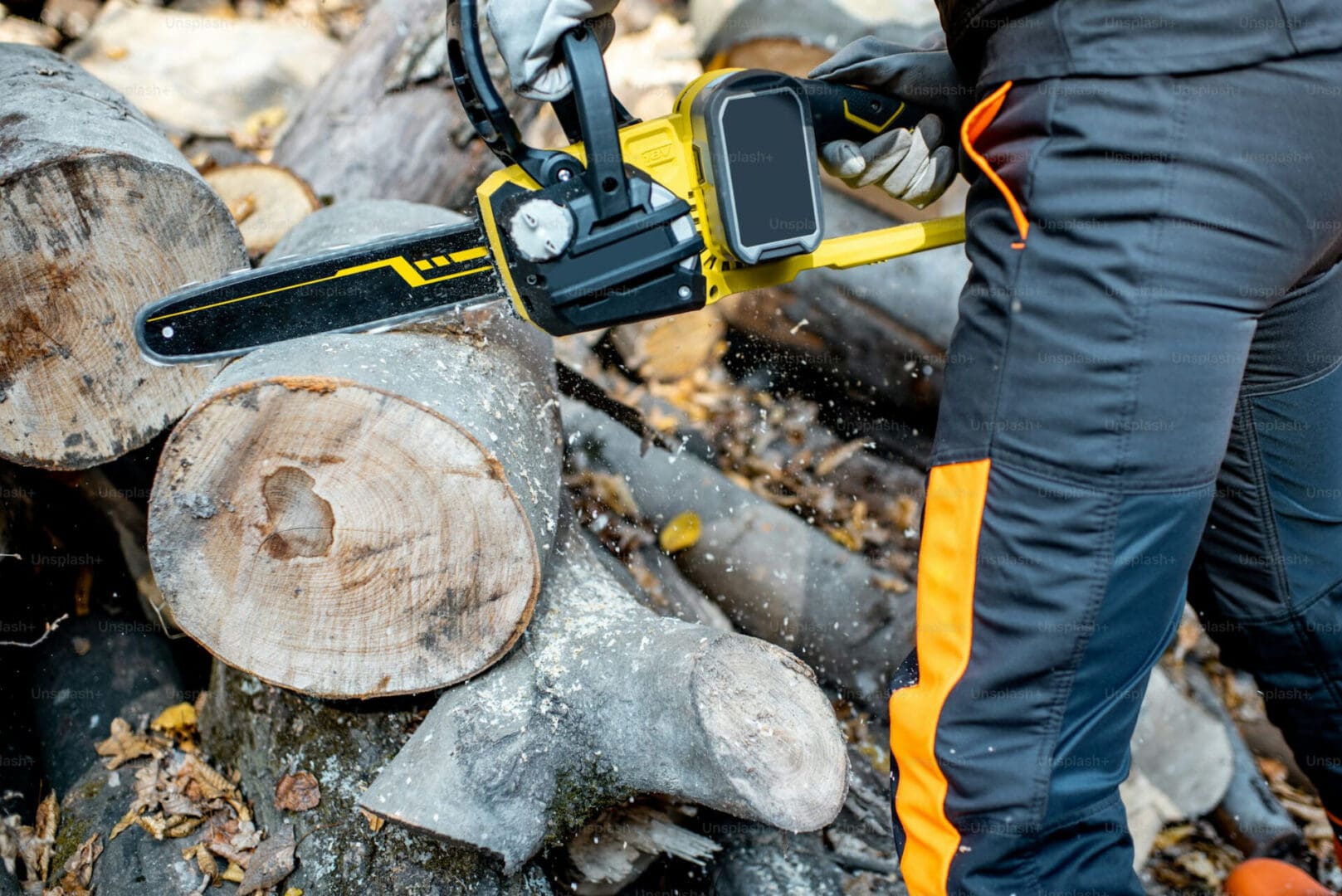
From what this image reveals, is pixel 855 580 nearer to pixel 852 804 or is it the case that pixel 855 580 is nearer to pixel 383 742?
pixel 852 804

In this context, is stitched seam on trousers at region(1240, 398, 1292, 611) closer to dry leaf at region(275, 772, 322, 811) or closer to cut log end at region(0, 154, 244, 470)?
dry leaf at region(275, 772, 322, 811)

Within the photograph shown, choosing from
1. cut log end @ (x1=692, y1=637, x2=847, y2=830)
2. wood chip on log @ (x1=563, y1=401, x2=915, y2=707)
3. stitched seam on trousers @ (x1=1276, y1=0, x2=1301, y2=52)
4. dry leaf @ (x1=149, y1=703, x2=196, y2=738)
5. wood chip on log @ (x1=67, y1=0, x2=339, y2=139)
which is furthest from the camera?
wood chip on log @ (x1=67, y1=0, x2=339, y2=139)

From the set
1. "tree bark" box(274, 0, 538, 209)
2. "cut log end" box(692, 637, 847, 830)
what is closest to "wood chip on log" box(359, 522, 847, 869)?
"cut log end" box(692, 637, 847, 830)

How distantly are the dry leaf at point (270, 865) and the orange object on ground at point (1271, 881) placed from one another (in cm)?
217

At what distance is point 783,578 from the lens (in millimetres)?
2400

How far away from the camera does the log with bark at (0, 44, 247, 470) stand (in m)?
1.67

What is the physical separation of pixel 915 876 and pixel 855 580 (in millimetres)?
1077

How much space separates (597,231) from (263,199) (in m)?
1.51

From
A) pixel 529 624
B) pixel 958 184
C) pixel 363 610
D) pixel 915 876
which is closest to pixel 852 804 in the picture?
pixel 915 876

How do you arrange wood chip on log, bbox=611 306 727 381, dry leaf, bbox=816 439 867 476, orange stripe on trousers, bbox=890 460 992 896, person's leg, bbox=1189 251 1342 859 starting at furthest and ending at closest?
wood chip on log, bbox=611 306 727 381, dry leaf, bbox=816 439 867 476, person's leg, bbox=1189 251 1342 859, orange stripe on trousers, bbox=890 460 992 896

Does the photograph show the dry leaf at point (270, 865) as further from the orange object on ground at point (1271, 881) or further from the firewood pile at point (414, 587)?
the orange object on ground at point (1271, 881)

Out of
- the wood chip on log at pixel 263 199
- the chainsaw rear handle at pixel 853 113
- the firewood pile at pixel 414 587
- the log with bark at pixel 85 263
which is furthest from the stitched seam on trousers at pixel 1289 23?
the wood chip on log at pixel 263 199

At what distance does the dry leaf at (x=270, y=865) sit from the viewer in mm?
1673

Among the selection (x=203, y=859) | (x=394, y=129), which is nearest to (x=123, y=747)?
(x=203, y=859)
